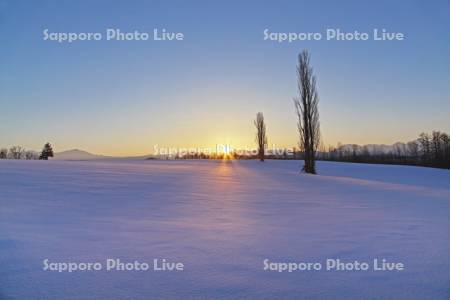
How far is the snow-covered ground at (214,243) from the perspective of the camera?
2961 mm

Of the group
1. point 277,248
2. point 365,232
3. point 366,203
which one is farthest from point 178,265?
point 366,203

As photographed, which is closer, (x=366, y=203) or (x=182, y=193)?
(x=366, y=203)

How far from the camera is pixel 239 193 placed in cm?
873

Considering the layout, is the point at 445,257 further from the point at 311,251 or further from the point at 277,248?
the point at 277,248

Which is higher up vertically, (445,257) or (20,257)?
(20,257)

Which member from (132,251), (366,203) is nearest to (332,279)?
(132,251)

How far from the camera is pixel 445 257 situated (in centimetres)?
383

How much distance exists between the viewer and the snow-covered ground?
2961 millimetres

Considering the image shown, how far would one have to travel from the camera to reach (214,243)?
4.17m

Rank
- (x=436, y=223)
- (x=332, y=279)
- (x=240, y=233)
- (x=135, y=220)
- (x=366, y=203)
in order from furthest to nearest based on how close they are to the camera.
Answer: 1. (x=366, y=203)
2. (x=436, y=223)
3. (x=135, y=220)
4. (x=240, y=233)
5. (x=332, y=279)

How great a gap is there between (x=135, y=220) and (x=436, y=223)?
5.38m

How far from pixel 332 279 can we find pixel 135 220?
3345 mm

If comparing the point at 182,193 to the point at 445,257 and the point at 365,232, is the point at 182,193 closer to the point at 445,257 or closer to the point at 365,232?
the point at 365,232

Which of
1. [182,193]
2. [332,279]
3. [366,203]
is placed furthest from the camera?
[182,193]
